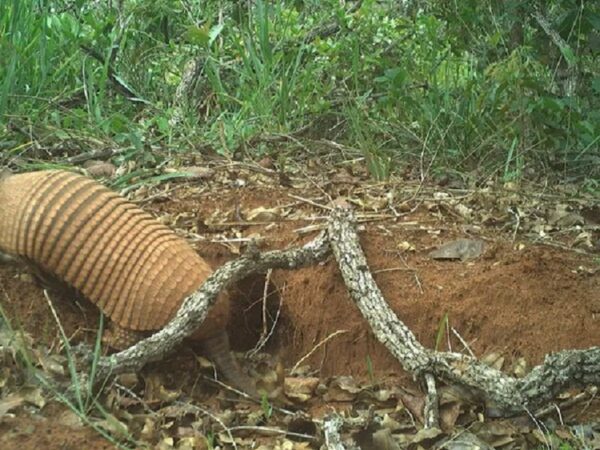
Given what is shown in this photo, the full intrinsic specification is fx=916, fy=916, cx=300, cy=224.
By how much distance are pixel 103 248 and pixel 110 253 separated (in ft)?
0.11

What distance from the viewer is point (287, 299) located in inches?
117

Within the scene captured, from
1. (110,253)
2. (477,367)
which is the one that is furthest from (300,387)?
(110,253)

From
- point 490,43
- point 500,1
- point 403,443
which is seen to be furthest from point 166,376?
point 500,1

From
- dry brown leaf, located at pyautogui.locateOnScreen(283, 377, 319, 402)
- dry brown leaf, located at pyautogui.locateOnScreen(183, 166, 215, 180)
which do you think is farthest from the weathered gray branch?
dry brown leaf, located at pyautogui.locateOnScreen(183, 166, 215, 180)

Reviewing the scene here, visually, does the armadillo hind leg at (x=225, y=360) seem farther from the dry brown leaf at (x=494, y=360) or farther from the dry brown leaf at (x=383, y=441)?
A: the dry brown leaf at (x=494, y=360)

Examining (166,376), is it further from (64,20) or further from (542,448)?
(64,20)

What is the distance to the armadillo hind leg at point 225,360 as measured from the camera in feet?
8.55

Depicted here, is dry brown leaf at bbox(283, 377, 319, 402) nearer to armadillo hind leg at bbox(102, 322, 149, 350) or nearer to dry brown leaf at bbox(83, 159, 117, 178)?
armadillo hind leg at bbox(102, 322, 149, 350)

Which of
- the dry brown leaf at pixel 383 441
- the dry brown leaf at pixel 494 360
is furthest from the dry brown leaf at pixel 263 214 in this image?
the dry brown leaf at pixel 383 441

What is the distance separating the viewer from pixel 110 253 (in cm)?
282

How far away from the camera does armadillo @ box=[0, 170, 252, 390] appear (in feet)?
8.78

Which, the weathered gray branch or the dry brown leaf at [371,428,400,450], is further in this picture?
the weathered gray branch

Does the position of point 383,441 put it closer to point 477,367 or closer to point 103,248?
point 477,367

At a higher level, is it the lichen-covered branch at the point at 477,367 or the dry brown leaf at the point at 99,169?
the dry brown leaf at the point at 99,169
